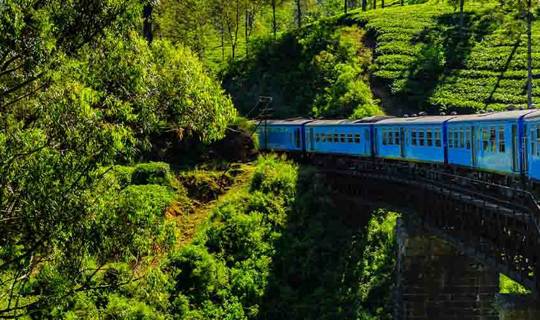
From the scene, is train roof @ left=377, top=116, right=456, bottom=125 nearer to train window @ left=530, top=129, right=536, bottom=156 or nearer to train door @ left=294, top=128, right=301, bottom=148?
train window @ left=530, top=129, right=536, bottom=156

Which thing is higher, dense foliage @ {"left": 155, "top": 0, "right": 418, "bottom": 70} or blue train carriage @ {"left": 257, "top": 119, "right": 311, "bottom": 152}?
dense foliage @ {"left": 155, "top": 0, "right": 418, "bottom": 70}

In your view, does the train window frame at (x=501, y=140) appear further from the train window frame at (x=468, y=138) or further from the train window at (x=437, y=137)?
the train window at (x=437, y=137)

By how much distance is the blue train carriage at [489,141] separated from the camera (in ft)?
73.9

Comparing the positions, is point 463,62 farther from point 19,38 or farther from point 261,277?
point 19,38

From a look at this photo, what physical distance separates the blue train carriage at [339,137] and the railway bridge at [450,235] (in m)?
0.83

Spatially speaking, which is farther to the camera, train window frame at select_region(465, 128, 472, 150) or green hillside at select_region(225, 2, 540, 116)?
green hillside at select_region(225, 2, 540, 116)

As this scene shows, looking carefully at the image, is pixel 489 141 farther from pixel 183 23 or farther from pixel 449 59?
pixel 183 23

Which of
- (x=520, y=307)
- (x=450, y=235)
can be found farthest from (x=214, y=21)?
(x=520, y=307)

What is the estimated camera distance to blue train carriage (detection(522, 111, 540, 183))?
20.3 m

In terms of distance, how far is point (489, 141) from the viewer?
24.7 m

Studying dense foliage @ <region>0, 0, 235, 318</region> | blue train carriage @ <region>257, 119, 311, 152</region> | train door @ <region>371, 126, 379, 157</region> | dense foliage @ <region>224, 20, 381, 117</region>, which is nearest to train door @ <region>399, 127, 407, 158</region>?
train door @ <region>371, 126, 379, 157</region>

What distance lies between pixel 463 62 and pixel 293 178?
32.3 metres

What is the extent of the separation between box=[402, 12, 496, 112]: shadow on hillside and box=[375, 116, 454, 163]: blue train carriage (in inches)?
947

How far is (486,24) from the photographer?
250 feet
